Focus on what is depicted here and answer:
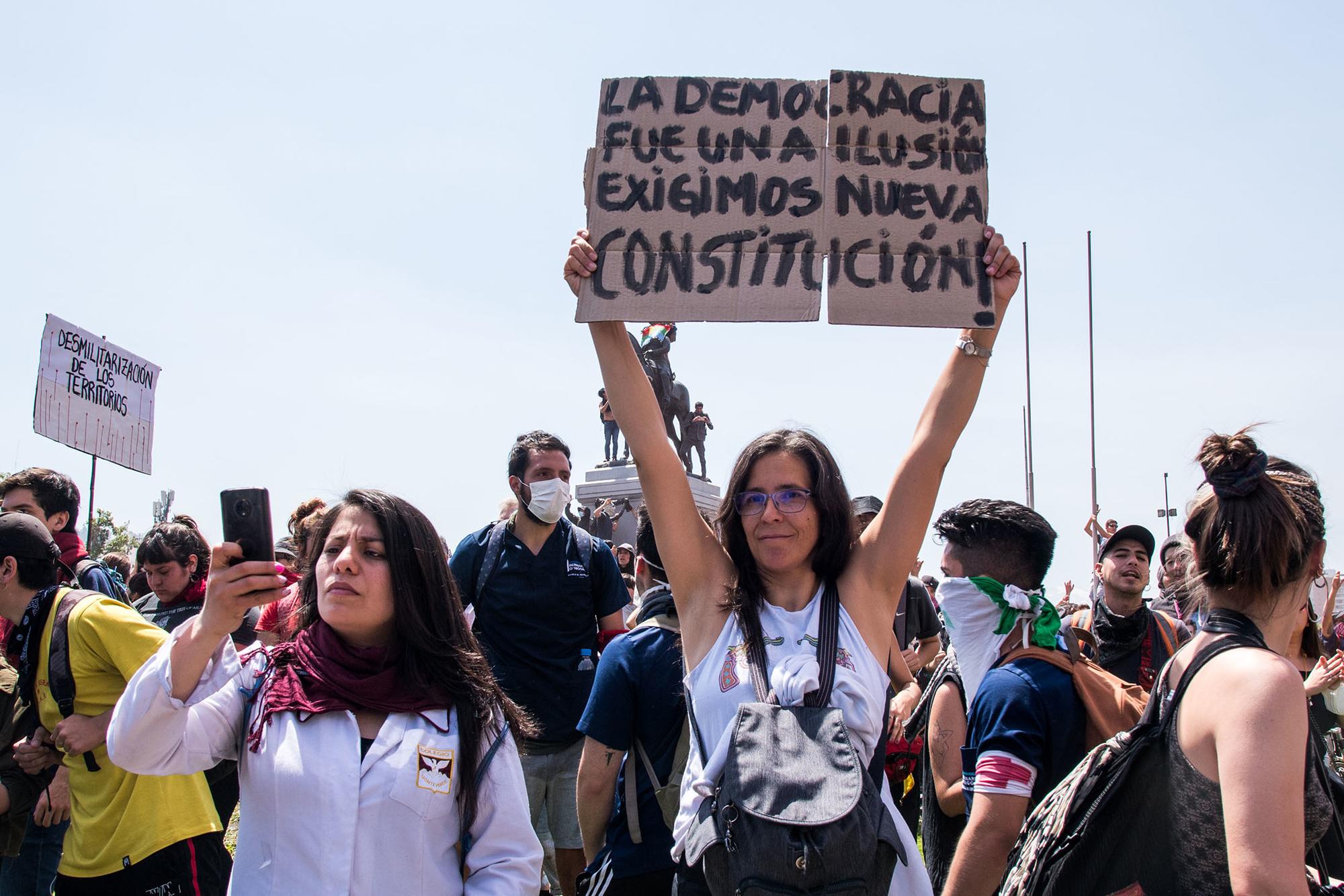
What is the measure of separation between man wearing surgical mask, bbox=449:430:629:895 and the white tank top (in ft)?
8.79

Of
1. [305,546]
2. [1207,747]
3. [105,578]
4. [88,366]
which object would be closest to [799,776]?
[1207,747]

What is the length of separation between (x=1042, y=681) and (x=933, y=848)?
0.80m

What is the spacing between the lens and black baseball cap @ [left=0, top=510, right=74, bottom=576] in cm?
402

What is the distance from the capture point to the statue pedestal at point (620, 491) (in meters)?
25.6

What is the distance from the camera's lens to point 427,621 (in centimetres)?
254

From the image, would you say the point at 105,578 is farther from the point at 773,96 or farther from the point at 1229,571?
the point at 1229,571

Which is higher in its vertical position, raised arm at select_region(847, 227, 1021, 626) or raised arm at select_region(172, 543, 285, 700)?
raised arm at select_region(847, 227, 1021, 626)

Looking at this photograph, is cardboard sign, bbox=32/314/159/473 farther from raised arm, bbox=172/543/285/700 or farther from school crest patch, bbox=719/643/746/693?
school crest patch, bbox=719/643/746/693

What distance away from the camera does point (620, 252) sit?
289 centimetres

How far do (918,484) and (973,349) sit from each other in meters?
0.41

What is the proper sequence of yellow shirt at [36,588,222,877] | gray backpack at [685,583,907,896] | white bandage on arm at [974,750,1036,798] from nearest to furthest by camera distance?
gray backpack at [685,583,907,896], white bandage on arm at [974,750,1036,798], yellow shirt at [36,588,222,877]

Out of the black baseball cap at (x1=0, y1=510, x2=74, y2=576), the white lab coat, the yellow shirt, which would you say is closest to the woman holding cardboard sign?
the white lab coat

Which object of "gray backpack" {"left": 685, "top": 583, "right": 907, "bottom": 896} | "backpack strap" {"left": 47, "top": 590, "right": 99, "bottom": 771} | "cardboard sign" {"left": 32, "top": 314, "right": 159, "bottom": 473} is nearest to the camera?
"gray backpack" {"left": 685, "top": 583, "right": 907, "bottom": 896}

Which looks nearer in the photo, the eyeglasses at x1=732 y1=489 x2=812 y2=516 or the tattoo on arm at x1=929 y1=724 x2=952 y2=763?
the eyeglasses at x1=732 y1=489 x2=812 y2=516
